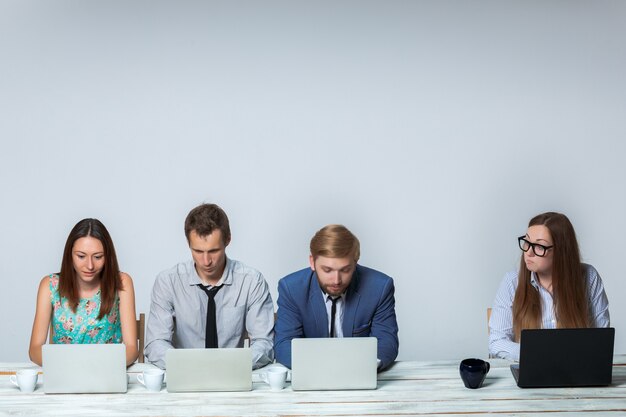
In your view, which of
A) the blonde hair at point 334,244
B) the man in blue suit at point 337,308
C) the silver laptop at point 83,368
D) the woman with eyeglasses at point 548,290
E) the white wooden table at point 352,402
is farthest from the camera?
the woman with eyeglasses at point 548,290

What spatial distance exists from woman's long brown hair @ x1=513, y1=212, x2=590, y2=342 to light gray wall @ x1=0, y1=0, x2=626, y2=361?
5.08 feet

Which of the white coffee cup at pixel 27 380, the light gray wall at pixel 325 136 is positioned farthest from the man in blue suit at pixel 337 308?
the light gray wall at pixel 325 136

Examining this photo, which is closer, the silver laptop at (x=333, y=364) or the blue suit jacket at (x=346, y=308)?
the silver laptop at (x=333, y=364)

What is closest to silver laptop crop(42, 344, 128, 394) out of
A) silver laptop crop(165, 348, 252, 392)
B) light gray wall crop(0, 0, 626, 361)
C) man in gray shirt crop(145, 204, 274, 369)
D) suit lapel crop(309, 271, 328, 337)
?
silver laptop crop(165, 348, 252, 392)

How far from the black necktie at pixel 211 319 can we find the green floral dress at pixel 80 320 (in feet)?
1.23

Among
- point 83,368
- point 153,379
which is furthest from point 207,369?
point 83,368

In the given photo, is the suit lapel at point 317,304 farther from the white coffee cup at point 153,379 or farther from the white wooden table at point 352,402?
the white coffee cup at point 153,379

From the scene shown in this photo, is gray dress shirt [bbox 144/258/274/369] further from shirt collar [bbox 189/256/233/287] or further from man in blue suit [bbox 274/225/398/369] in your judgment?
man in blue suit [bbox 274/225/398/369]

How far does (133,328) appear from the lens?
3.44 meters

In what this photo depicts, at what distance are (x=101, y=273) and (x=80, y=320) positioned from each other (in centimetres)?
21

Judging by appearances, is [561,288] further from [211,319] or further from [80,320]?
[80,320]

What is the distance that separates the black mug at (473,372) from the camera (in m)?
2.82

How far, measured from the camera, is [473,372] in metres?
2.82

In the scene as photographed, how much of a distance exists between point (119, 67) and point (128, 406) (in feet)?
8.66
